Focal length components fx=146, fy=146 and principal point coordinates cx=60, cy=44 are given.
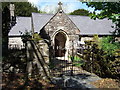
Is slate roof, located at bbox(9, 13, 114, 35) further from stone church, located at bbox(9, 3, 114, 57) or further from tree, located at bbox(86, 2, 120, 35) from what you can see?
tree, located at bbox(86, 2, 120, 35)

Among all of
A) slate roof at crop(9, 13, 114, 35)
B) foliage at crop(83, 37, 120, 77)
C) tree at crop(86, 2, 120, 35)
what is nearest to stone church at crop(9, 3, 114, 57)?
slate roof at crop(9, 13, 114, 35)

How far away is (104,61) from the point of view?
7461 millimetres

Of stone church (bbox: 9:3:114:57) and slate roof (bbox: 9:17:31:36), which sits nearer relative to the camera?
stone church (bbox: 9:3:114:57)

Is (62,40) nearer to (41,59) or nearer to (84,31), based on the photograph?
(84,31)

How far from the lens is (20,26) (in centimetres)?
1923

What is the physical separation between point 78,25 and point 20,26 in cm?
772

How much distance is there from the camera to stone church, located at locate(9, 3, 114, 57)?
51.3 feet

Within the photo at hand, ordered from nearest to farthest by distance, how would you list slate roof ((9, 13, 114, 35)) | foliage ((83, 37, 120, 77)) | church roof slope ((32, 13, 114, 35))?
foliage ((83, 37, 120, 77))
church roof slope ((32, 13, 114, 35))
slate roof ((9, 13, 114, 35))

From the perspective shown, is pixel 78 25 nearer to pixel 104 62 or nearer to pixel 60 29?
pixel 60 29

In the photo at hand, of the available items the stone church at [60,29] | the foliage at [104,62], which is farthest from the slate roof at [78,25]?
the foliage at [104,62]

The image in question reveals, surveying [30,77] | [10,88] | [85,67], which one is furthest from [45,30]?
[10,88]

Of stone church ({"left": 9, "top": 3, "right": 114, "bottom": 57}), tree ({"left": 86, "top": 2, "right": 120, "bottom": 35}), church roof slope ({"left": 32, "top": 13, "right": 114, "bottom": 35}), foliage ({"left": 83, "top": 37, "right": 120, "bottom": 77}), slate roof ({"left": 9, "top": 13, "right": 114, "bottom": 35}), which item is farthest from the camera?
slate roof ({"left": 9, "top": 13, "right": 114, "bottom": 35})

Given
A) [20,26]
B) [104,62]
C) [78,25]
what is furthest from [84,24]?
[104,62]

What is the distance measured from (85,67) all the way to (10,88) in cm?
553
